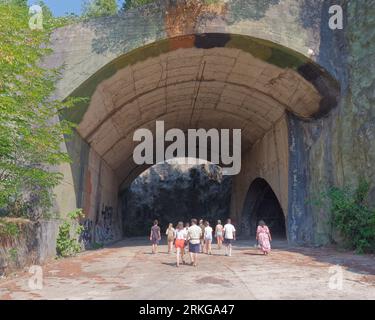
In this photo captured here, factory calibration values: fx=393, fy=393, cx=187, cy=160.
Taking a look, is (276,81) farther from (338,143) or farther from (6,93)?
(6,93)

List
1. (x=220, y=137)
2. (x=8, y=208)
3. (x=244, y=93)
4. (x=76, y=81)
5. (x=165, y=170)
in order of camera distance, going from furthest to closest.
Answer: (x=165, y=170) → (x=220, y=137) → (x=244, y=93) → (x=76, y=81) → (x=8, y=208)

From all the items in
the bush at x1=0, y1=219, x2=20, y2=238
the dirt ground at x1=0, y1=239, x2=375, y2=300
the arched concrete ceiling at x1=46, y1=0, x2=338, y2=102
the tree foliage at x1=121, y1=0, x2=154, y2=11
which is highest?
the tree foliage at x1=121, y1=0, x2=154, y2=11

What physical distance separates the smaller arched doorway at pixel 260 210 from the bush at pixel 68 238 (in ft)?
56.8

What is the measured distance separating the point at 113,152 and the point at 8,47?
15258 mm

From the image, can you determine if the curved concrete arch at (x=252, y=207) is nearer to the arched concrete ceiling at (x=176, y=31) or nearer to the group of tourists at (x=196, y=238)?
the group of tourists at (x=196, y=238)

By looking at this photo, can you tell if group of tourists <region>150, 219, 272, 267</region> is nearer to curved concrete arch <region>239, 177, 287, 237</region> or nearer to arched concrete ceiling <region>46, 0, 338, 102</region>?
arched concrete ceiling <region>46, 0, 338, 102</region>

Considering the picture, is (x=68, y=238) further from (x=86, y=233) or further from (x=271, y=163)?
(x=271, y=163)

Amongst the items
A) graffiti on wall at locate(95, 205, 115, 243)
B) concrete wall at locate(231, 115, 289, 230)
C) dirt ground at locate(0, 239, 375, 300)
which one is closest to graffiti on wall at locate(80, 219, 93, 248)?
graffiti on wall at locate(95, 205, 115, 243)

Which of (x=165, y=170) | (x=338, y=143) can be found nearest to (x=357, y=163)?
(x=338, y=143)

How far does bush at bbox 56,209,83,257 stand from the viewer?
53.5 ft

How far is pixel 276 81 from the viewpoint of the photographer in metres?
19.4

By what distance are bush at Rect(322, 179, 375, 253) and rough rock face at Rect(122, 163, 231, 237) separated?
28978 mm

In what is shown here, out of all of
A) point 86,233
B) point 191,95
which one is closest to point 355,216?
point 191,95

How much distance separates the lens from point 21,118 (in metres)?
10.9
